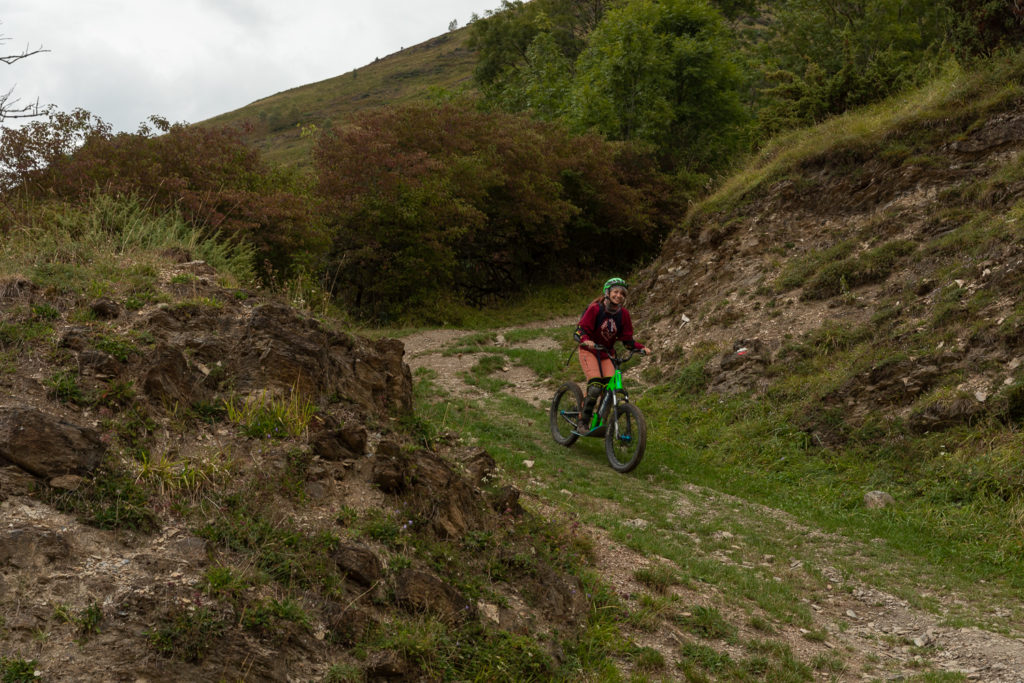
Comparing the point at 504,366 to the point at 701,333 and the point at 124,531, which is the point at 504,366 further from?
the point at 124,531

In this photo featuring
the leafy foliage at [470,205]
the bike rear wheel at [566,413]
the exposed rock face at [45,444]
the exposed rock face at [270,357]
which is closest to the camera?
the exposed rock face at [45,444]

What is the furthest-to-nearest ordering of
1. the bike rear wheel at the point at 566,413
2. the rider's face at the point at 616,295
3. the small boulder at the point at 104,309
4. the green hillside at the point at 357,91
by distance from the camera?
the green hillside at the point at 357,91 < the bike rear wheel at the point at 566,413 < the rider's face at the point at 616,295 < the small boulder at the point at 104,309

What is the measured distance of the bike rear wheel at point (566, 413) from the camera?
1033 centimetres

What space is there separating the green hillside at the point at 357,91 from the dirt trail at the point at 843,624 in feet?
249

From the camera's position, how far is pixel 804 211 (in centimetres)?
1568

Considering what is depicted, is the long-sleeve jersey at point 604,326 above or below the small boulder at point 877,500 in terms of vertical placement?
above

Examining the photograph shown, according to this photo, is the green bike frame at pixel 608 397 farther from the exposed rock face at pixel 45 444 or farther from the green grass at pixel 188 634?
the green grass at pixel 188 634

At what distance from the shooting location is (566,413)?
10461 millimetres

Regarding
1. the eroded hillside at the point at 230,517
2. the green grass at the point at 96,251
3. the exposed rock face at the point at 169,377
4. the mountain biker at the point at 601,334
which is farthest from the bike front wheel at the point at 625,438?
the exposed rock face at the point at 169,377

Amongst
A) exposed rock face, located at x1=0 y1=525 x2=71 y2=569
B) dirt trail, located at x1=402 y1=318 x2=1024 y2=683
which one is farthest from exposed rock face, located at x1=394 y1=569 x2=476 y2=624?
exposed rock face, located at x1=0 y1=525 x2=71 y2=569

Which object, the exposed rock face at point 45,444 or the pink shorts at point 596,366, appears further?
the pink shorts at point 596,366

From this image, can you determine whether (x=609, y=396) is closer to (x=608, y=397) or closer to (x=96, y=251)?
(x=608, y=397)

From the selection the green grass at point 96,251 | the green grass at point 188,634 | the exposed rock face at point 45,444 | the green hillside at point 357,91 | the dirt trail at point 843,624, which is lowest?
the dirt trail at point 843,624

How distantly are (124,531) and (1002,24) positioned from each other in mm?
17023
